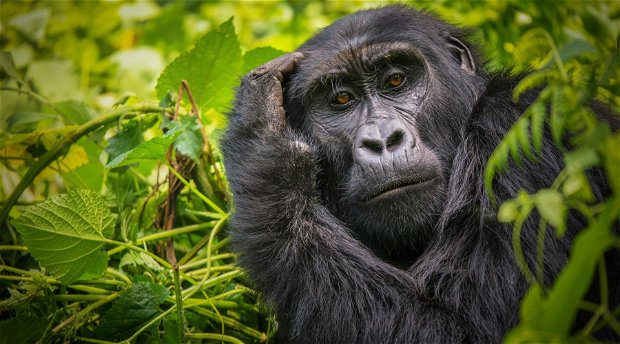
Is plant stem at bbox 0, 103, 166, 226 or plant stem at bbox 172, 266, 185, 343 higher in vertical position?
plant stem at bbox 0, 103, 166, 226

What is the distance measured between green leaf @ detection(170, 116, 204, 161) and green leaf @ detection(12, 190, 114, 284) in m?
0.57

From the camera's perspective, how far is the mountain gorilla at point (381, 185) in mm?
2908

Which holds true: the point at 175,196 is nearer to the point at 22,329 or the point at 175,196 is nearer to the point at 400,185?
the point at 22,329

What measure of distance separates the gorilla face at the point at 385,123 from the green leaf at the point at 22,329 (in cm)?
151

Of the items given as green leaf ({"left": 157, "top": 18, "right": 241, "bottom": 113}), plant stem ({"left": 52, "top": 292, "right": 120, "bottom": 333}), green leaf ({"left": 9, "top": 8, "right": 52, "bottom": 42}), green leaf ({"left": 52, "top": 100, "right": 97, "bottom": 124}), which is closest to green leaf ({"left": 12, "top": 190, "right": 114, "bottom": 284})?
plant stem ({"left": 52, "top": 292, "right": 120, "bottom": 333})

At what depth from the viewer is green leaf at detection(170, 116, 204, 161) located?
3709 millimetres

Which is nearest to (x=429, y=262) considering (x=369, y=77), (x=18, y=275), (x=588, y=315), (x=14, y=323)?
(x=588, y=315)

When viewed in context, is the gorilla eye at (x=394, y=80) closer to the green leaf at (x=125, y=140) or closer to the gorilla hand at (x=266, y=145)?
the gorilla hand at (x=266, y=145)

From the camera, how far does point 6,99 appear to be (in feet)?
15.9

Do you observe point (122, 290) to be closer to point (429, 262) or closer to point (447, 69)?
point (429, 262)

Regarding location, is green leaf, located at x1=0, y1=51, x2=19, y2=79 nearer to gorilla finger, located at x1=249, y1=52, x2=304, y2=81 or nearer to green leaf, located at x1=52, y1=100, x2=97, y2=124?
green leaf, located at x1=52, y1=100, x2=97, y2=124

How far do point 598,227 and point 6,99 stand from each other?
440 cm

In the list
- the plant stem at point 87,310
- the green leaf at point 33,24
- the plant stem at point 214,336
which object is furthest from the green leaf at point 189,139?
the green leaf at point 33,24

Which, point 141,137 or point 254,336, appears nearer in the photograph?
point 254,336
